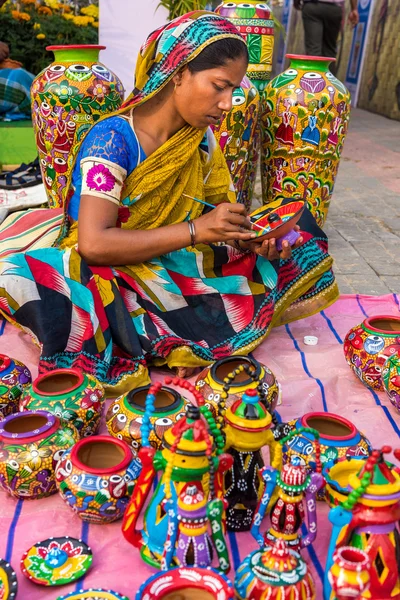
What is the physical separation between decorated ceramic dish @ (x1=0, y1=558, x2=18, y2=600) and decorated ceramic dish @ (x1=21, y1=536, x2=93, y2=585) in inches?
2.6

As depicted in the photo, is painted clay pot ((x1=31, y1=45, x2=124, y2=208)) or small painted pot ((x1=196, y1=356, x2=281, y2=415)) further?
painted clay pot ((x1=31, y1=45, x2=124, y2=208))

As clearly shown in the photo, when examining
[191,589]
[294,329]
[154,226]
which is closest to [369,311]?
[294,329]

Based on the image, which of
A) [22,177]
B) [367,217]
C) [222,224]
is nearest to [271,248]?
[222,224]

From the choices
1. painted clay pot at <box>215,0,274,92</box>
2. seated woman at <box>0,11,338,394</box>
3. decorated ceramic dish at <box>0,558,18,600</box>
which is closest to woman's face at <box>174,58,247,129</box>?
seated woman at <box>0,11,338,394</box>

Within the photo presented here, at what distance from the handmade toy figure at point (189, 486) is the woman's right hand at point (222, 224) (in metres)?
1.05

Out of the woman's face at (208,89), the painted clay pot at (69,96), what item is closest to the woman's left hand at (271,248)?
the woman's face at (208,89)

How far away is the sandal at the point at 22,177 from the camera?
15.7ft

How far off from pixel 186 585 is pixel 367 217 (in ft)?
13.8

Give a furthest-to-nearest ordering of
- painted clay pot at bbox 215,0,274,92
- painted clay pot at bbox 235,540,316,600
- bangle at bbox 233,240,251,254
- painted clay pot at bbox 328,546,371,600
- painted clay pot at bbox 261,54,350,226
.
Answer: painted clay pot at bbox 215,0,274,92 → painted clay pot at bbox 261,54,350,226 → bangle at bbox 233,240,251,254 → painted clay pot at bbox 235,540,316,600 → painted clay pot at bbox 328,546,371,600

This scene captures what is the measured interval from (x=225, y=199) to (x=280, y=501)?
1713mm

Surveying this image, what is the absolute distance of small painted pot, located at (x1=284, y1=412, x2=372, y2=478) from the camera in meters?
1.60

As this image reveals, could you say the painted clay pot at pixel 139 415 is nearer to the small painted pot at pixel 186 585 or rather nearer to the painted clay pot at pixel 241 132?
the small painted pot at pixel 186 585

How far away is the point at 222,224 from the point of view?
2.37 meters

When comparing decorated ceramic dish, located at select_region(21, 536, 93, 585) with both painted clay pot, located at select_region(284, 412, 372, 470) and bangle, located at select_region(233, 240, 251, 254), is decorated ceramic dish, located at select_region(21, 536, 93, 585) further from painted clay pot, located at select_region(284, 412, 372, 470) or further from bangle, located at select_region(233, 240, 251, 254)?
bangle, located at select_region(233, 240, 251, 254)
